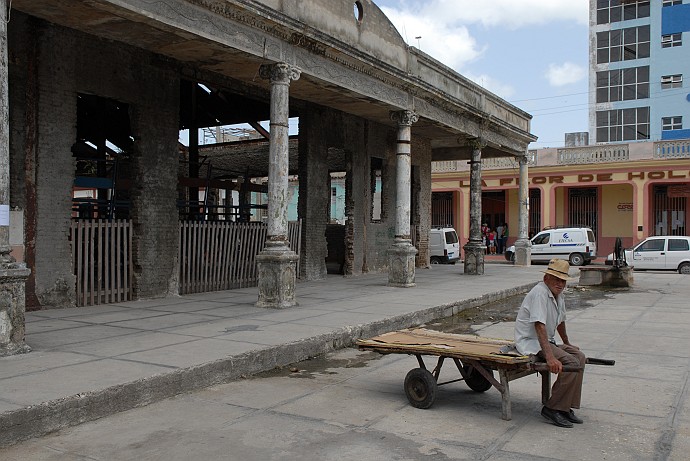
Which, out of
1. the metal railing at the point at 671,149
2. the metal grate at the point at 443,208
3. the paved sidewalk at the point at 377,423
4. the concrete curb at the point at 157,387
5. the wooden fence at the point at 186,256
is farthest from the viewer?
the metal grate at the point at 443,208

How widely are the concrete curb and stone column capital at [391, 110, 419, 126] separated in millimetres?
6392

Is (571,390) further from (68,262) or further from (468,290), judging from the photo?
(468,290)

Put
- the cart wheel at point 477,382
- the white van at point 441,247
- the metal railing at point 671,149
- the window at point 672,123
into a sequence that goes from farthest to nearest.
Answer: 1. the window at point 672,123
2. the metal railing at point 671,149
3. the white van at point 441,247
4. the cart wheel at point 477,382

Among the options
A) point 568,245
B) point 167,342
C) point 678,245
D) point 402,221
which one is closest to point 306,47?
point 402,221

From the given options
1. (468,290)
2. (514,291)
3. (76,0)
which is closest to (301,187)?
(468,290)

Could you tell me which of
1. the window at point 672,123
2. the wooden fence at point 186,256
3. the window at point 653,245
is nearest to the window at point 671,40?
the window at point 672,123

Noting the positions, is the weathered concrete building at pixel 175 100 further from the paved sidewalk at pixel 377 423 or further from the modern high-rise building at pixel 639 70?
the modern high-rise building at pixel 639 70

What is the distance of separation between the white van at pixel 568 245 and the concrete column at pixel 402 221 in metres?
13.3

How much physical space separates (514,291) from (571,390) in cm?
1019

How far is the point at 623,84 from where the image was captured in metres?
40.8

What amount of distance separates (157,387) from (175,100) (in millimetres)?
7326

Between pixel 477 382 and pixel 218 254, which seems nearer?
pixel 477 382

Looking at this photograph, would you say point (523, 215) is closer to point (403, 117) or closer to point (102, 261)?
point (403, 117)

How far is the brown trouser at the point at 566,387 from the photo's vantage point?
475 cm
